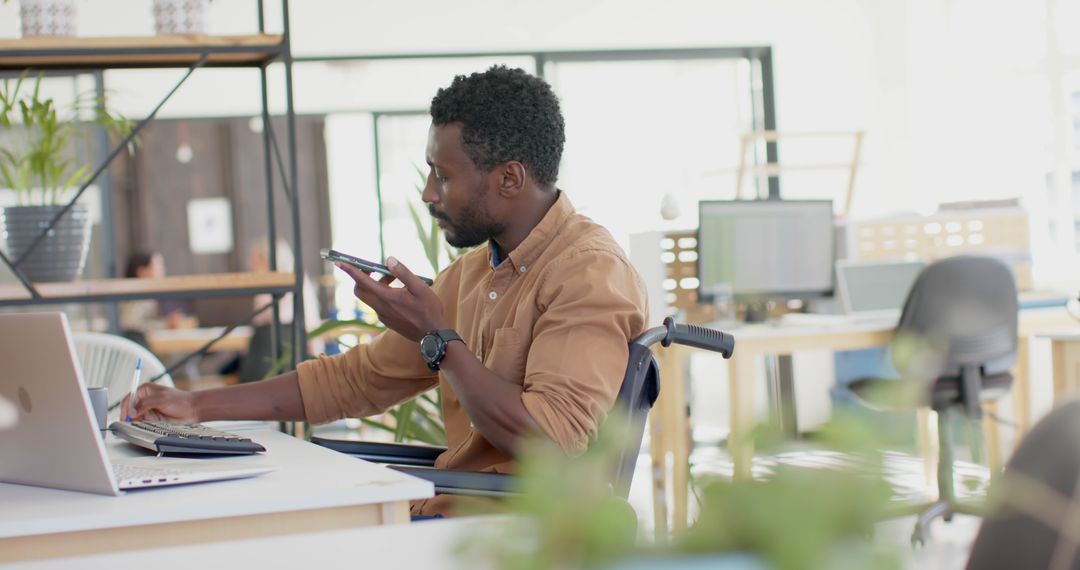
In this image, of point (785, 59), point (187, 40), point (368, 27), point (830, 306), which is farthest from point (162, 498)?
point (785, 59)

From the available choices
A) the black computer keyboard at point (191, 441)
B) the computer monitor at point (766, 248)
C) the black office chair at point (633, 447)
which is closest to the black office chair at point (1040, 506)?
the black office chair at point (633, 447)

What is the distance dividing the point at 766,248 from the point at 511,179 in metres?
2.66

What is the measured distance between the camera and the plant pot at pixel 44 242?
2.55m

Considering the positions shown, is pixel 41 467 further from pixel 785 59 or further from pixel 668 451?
pixel 785 59

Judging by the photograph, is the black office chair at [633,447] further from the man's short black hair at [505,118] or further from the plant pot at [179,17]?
the plant pot at [179,17]

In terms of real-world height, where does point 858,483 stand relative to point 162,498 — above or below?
above

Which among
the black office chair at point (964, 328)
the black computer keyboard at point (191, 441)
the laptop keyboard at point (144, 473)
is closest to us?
the laptop keyboard at point (144, 473)

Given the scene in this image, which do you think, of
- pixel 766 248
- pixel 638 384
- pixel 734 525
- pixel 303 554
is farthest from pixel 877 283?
pixel 734 525

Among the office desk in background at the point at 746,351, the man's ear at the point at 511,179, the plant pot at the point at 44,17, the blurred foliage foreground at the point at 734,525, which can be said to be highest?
the plant pot at the point at 44,17

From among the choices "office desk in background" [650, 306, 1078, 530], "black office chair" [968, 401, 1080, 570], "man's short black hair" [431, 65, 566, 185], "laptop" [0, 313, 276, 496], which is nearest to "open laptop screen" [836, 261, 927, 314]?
"office desk in background" [650, 306, 1078, 530]

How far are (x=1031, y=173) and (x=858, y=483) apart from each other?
257 inches

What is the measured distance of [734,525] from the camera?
271 millimetres

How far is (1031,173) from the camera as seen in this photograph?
6.26 m

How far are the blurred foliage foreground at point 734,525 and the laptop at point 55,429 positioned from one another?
94cm
